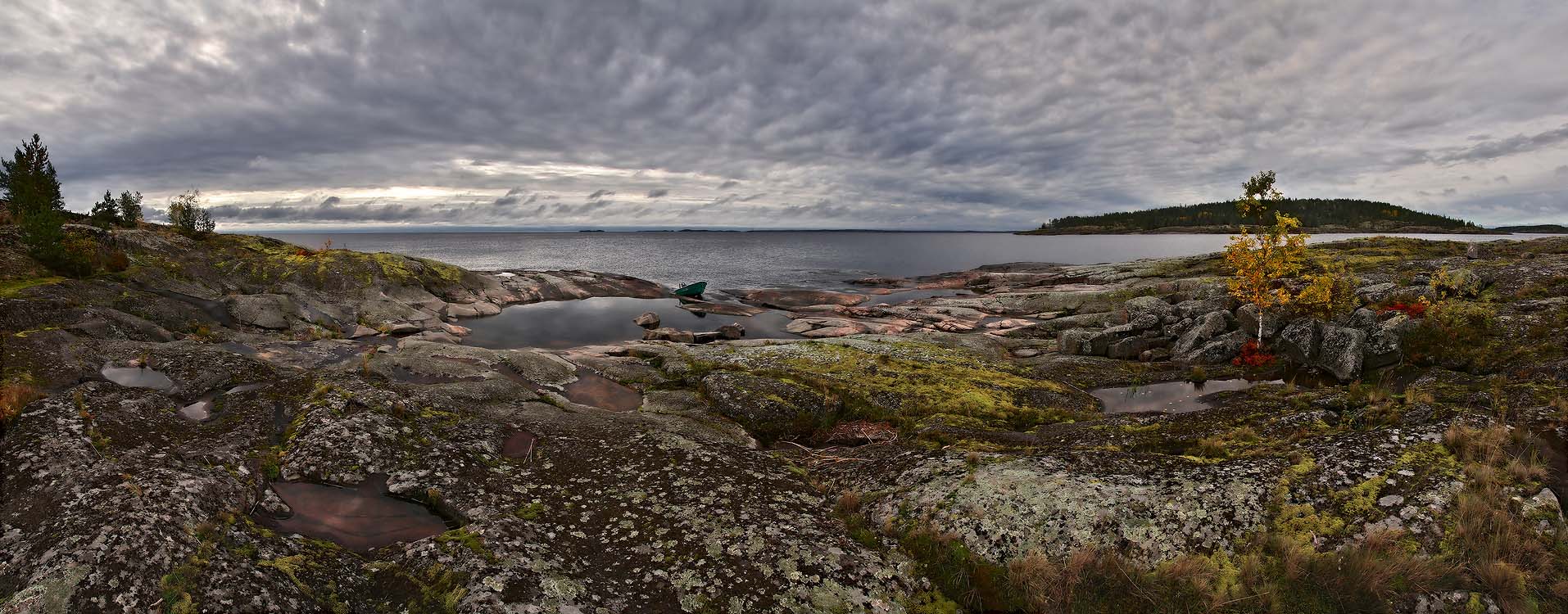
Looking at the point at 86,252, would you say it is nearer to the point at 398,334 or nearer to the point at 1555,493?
the point at 398,334

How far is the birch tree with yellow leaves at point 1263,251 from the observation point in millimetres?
26281

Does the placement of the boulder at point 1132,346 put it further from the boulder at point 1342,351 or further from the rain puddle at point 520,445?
the rain puddle at point 520,445

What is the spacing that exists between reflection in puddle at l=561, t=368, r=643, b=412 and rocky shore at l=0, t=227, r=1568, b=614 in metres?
0.23

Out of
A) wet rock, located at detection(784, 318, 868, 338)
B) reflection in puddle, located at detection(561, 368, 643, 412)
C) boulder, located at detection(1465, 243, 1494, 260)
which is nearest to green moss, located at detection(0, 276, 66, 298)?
reflection in puddle, located at detection(561, 368, 643, 412)

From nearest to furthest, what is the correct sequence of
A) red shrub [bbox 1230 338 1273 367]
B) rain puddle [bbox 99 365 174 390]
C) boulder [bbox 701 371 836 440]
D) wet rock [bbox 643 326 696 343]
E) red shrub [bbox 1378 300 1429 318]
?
rain puddle [bbox 99 365 174 390], boulder [bbox 701 371 836 440], red shrub [bbox 1378 300 1429 318], red shrub [bbox 1230 338 1273 367], wet rock [bbox 643 326 696 343]

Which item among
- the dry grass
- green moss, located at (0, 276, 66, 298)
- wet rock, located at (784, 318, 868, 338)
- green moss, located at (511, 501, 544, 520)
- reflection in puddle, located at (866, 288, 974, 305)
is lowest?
wet rock, located at (784, 318, 868, 338)

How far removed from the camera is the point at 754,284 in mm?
93875

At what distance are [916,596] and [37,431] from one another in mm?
14013

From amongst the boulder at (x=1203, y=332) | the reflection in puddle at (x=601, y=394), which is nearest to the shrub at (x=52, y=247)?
the reflection in puddle at (x=601, y=394)

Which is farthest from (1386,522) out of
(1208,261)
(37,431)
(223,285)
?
(1208,261)

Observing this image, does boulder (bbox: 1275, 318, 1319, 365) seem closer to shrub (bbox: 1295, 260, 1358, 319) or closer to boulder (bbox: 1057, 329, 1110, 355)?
shrub (bbox: 1295, 260, 1358, 319)

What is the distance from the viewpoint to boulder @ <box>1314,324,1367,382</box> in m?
20.5

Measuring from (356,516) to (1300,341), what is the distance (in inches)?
1286

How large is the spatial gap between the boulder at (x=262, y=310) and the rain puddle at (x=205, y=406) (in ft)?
77.4
